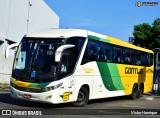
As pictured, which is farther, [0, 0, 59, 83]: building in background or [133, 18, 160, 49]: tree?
[133, 18, 160, 49]: tree

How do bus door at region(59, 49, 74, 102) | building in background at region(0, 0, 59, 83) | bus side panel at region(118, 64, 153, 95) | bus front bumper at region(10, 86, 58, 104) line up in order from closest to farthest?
bus front bumper at region(10, 86, 58, 104), bus door at region(59, 49, 74, 102), bus side panel at region(118, 64, 153, 95), building in background at region(0, 0, 59, 83)

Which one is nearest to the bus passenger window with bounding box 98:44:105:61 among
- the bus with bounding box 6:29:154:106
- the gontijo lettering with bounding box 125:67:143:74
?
the bus with bounding box 6:29:154:106

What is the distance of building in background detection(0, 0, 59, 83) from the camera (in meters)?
34.0

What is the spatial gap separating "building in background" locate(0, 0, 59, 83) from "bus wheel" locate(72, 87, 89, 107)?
1858 centimetres

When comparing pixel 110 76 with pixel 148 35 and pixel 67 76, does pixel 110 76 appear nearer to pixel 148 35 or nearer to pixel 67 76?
pixel 67 76

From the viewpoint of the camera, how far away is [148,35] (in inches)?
2303

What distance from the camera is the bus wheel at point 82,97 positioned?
15.9m

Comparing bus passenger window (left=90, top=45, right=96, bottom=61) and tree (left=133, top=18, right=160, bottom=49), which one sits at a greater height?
tree (left=133, top=18, right=160, bottom=49)

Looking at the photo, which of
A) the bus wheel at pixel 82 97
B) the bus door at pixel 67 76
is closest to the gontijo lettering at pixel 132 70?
the bus wheel at pixel 82 97

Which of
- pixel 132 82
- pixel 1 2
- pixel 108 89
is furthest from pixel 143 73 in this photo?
pixel 1 2

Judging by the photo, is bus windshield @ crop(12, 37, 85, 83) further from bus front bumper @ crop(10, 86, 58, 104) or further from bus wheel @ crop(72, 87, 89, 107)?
bus wheel @ crop(72, 87, 89, 107)

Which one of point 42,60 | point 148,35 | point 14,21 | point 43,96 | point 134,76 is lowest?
point 43,96

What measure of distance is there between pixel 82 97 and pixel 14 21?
71.8 feet

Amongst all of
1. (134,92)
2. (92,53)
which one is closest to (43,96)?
(92,53)
